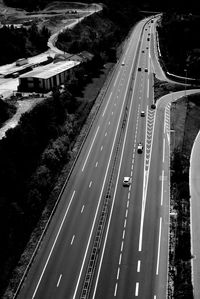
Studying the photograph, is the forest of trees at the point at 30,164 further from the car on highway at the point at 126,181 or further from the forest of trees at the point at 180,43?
the forest of trees at the point at 180,43

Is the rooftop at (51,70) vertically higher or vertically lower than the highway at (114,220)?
higher

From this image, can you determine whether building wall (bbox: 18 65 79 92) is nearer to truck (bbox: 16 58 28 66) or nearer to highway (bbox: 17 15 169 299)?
highway (bbox: 17 15 169 299)

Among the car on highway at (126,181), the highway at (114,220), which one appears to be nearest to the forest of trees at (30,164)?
the highway at (114,220)

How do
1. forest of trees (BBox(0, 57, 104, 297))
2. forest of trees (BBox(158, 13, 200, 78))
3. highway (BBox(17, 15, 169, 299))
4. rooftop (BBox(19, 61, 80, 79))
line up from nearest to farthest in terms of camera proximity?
highway (BBox(17, 15, 169, 299)), forest of trees (BBox(0, 57, 104, 297)), rooftop (BBox(19, 61, 80, 79)), forest of trees (BBox(158, 13, 200, 78))

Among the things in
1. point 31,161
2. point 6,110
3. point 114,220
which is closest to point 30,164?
point 31,161

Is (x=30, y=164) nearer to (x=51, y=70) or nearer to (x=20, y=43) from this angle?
(x=51, y=70)

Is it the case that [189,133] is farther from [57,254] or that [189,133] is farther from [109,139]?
[57,254]

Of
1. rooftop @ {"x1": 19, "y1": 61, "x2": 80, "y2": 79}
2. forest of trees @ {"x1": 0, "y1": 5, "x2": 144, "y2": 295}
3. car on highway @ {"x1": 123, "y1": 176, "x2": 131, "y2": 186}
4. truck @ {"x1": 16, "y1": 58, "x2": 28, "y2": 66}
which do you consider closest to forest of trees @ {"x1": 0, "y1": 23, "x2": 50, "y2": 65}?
truck @ {"x1": 16, "y1": 58, "x2": 28, "y2": 66}
